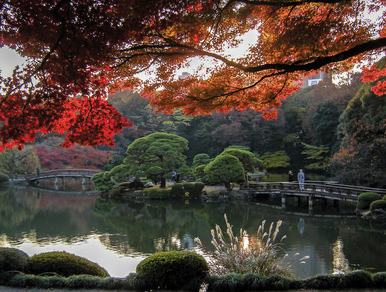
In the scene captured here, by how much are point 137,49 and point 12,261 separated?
3.11 metres

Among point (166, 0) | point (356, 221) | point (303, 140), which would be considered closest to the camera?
point (166, 0)

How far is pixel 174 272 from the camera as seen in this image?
12.2ft

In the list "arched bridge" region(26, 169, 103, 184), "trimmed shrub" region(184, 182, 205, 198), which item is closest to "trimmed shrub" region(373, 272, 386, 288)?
"trimmed shrub" region(184, 182, 205, 198)

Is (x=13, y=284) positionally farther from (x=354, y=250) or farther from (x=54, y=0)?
(x=354, y=250)

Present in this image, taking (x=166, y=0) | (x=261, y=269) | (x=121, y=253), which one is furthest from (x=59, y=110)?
(x=121, y=253)

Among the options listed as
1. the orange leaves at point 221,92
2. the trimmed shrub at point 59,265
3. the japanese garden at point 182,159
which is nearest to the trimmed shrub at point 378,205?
the japanese garden at point 182,159

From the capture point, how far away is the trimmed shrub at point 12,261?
384 centimetres

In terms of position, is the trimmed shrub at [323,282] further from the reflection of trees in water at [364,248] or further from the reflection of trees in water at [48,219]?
the reflection of trees in water at [48,219]

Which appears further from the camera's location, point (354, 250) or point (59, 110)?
point (354, 250)

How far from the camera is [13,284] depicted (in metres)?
3.60

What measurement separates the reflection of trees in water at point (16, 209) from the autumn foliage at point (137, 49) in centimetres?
911

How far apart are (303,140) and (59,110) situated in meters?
26.3

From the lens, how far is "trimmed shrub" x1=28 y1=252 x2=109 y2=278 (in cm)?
402

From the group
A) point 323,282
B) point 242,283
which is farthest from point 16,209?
point 323,282
